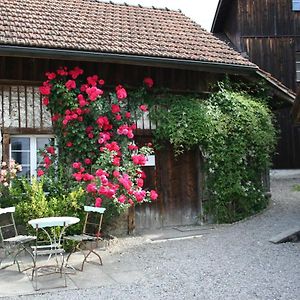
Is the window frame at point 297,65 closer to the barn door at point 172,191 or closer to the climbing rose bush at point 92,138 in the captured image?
the barn door at point 172,191

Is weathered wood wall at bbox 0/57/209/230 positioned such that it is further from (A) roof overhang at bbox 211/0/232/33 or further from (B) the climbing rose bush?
(A) roof overhang at bbox 211/0/232/33

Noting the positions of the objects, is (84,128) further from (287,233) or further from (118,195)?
(287,233)

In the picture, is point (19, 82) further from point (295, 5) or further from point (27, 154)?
point (295, 5)

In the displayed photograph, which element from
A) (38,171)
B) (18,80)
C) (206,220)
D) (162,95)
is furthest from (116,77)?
(206,220)

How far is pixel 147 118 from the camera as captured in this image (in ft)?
31.2

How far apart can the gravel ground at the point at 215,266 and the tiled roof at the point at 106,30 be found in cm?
389

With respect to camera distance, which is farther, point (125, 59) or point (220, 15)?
point (220, 15)

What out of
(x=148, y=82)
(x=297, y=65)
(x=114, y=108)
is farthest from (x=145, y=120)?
(x=297, y=65)

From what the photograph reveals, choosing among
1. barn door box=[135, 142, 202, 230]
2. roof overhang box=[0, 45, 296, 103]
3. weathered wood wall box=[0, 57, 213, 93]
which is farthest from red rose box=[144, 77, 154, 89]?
barn door box=[135, 142, 202, 230]

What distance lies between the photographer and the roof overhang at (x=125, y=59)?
8.04m

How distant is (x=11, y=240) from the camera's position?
20.5 feet

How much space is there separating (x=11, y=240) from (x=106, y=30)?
5679 millimetres

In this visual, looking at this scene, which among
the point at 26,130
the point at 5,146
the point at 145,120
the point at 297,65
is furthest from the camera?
the point at 297,65

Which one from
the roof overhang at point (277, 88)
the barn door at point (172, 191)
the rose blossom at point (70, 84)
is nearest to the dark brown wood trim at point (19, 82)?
the rose blossom at point (70, 84)
